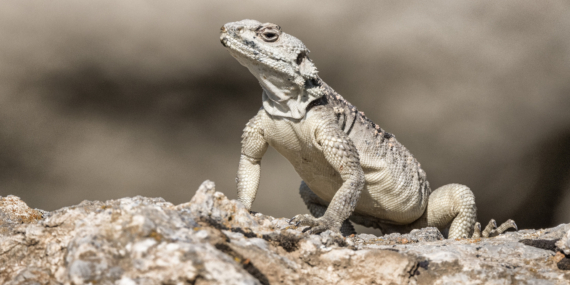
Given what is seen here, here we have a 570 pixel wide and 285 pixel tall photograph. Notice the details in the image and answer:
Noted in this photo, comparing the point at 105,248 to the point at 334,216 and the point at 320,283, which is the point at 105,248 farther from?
the point at 334,216

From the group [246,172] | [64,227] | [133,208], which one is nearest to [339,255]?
[133,208]

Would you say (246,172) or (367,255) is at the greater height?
(246,172)

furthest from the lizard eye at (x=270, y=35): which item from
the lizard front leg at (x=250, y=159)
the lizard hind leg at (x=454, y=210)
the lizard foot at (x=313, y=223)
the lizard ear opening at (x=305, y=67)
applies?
the lizard hind leg at (x=454, y=210)

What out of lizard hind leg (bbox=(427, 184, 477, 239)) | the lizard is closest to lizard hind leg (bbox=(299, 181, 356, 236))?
the lizard

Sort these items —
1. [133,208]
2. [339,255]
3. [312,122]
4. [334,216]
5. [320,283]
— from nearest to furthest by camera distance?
[133,208] → [320,283] → [339,255] → [334,216] → [312,122]

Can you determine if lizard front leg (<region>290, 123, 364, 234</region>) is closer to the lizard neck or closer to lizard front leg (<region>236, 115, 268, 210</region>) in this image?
the lizard neck

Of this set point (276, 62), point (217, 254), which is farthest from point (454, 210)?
point (217, 254)
